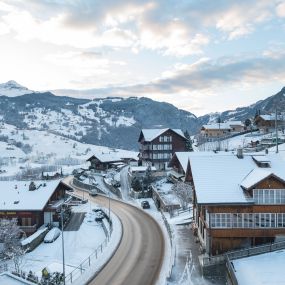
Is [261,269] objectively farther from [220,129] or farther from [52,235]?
[220,129]

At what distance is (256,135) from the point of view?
149375mm

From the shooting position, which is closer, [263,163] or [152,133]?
[263,163]

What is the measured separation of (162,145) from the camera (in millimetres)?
132000

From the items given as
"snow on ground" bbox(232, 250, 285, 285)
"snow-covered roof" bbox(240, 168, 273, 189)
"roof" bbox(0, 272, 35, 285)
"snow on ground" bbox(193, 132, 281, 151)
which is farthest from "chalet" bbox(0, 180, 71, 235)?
"snow on ground" bbox(193, 132, 281, 151)

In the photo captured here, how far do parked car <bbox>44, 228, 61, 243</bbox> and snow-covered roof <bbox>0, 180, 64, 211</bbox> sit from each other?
452cm

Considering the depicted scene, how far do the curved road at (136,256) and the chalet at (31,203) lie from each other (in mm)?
13718

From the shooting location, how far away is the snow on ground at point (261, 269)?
120ft

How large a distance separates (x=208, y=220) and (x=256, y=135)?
10954 cm

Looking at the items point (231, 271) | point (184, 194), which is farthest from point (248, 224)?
point (184, 194)

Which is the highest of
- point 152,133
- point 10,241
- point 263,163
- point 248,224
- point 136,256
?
point 152,133

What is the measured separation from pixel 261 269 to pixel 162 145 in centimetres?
9330

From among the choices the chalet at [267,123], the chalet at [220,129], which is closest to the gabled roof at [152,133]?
the chalet at [267,123]

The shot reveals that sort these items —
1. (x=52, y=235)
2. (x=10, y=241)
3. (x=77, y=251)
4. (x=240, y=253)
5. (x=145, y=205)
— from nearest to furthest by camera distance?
(x=240, y=253), (x=10, y=241), (x=77, y=251), (x=52, y=235), (x=145, y=205)

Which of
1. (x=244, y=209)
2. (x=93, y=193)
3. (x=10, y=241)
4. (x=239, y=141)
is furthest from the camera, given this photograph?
(x=239, y=141)
